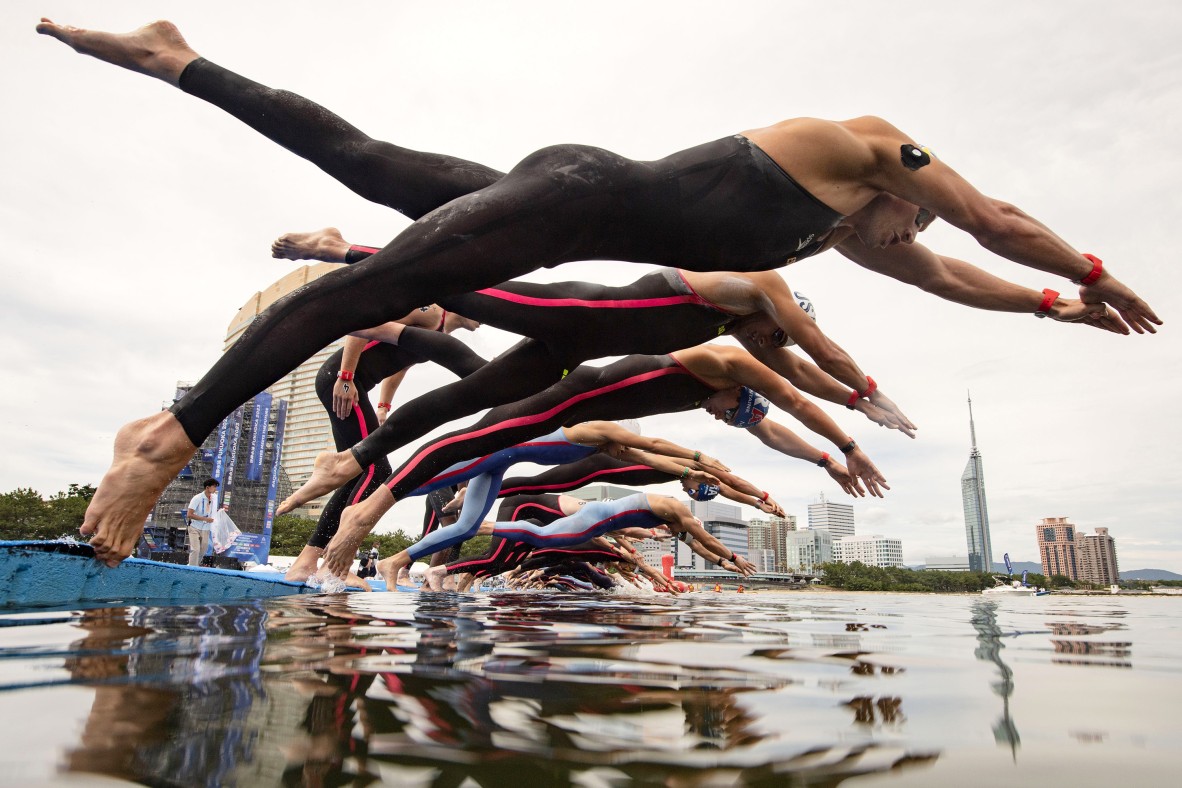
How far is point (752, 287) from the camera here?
3.67 metres

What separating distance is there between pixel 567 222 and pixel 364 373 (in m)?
4.06

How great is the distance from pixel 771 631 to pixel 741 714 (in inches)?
58.5

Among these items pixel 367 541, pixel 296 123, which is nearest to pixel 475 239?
pixel 296 123

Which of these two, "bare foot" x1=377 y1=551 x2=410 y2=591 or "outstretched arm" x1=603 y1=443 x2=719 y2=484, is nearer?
"outstretched arm" x1=603 y1=443 x2=719 y2=484

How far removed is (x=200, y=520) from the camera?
9.23 meters

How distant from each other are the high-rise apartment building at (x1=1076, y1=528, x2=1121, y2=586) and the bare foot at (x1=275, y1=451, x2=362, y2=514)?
86.8m

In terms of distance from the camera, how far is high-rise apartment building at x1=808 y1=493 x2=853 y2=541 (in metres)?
131

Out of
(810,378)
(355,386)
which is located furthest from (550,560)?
(810,378)

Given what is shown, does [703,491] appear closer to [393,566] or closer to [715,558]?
[715,558]

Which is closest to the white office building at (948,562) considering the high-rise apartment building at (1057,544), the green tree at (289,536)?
the high-rise apartment building at (1057,544)

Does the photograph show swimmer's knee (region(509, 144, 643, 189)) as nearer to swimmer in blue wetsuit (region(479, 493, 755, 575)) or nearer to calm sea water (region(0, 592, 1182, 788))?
calm sea water (region(0, 592, 1182, 788))

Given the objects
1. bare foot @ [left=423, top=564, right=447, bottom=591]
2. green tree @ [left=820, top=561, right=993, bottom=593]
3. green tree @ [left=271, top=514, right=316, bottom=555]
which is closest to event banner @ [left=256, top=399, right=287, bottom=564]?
green tree @ [left=271, top=514, right=316, bottom=555]

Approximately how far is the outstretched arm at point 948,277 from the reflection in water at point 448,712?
2022 millimetres

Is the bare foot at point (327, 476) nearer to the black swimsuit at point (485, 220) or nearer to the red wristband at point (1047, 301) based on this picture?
the black swimsuit at point (485, 220)
